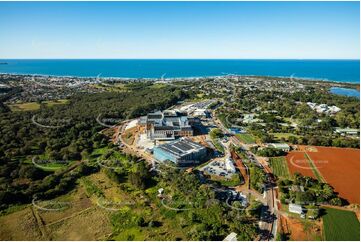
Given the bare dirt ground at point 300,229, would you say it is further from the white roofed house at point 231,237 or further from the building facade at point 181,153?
the building facade at point 181,153

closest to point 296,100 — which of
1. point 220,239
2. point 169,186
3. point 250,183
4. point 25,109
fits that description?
point 250,183

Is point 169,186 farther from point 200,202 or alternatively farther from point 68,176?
point 68,176

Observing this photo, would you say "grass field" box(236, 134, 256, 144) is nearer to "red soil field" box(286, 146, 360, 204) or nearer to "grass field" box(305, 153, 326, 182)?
"red soil field" box(286, 146, 360, 204)

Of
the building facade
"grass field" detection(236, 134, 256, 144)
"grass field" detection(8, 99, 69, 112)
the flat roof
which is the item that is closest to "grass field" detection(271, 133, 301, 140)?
"grass field" detection(236, 134, 256, 144)

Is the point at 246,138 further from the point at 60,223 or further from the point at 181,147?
the point at 60,223

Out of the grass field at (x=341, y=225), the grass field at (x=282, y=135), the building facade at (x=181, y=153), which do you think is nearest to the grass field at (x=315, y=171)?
the grass field at (x=341, y=225)

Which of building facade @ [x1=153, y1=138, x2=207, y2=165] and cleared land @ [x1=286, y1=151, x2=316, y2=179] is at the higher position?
building facade @ [x1=153, y1=138, x2=207, y2=165]
